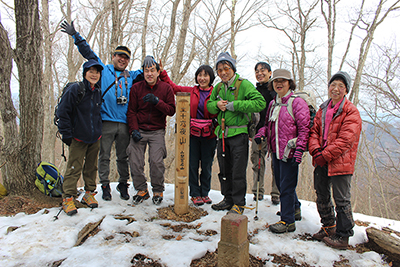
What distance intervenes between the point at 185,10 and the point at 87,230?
6473 millimetres

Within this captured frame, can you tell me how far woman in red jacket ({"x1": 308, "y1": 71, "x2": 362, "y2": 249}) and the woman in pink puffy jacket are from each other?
0.19 m

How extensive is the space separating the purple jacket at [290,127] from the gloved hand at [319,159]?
16 centimetres

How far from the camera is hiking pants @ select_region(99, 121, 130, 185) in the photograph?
3.80 meters

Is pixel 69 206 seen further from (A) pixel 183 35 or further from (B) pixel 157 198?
(A) pixel 183 35

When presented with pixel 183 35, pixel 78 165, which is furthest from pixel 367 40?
pixel 78 165

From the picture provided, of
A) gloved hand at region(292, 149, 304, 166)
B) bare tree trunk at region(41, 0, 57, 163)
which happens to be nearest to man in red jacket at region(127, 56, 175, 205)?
gloved hand at region(292, 149, 304, 166)

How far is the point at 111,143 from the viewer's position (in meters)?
3.84

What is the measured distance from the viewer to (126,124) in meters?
3.94

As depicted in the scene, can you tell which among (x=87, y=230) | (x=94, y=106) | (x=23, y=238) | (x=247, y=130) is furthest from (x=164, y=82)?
(x=23, y=238)

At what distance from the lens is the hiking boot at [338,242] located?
2658mm

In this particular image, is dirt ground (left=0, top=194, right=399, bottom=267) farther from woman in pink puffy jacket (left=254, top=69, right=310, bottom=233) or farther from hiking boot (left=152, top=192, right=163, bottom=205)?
woman in pink puffy jacket (left=254, top=69, right=310, bottom=233)

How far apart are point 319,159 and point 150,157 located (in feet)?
8.38

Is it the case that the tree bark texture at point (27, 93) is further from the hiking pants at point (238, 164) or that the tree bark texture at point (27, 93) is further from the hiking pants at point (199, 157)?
the hiking pants at point (238, 164)

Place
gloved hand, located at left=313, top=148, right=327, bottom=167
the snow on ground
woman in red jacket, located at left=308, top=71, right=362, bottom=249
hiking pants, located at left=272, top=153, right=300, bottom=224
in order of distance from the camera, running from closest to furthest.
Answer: the snow on ground < woman in red jacket, located at left=308, top=71, right=362, bottom=249 < gloved hand, located at left=313, top=148, right=327, bottom=167 < hiking pants, located at left=272, top=153, right=300, bottom=224
